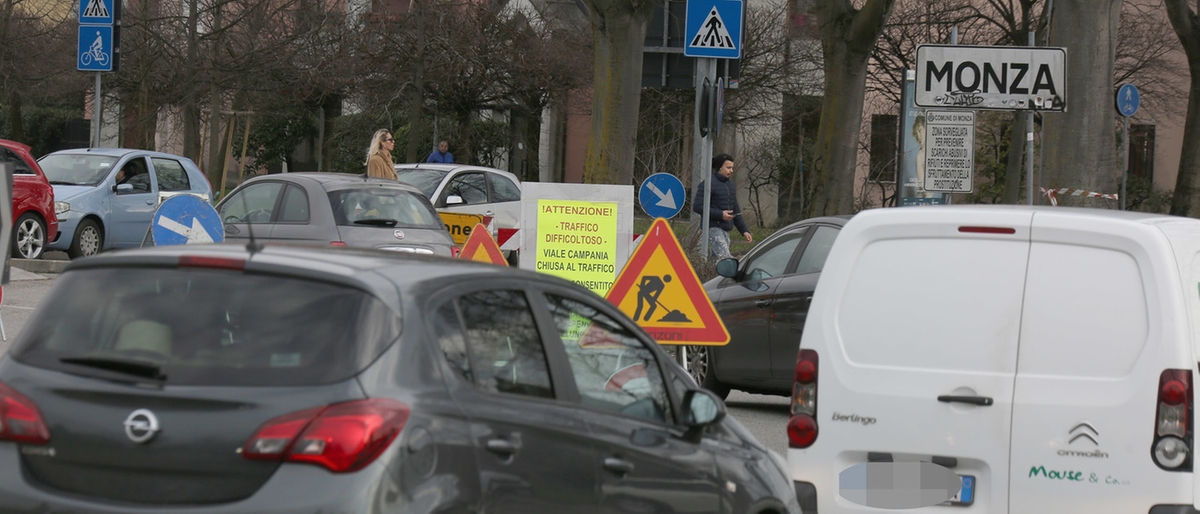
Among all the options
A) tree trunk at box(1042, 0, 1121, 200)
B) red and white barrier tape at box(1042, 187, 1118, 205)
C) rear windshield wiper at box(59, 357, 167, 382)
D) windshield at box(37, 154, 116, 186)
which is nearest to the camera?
rear windshield wiper at box(59, 357, 167, 382)

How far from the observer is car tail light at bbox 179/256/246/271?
13.3 feet

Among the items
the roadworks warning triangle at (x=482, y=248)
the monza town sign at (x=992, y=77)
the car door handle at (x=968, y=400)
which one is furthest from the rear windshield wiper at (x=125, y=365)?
the monza town sign at (x=992, y=77)

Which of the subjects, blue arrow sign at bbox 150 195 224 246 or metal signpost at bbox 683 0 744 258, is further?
metal signpost at bbox 683 0 744 258

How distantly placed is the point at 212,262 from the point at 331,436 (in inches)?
29.4

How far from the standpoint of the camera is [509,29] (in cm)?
3469

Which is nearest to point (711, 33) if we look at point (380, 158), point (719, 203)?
point (719, 203)

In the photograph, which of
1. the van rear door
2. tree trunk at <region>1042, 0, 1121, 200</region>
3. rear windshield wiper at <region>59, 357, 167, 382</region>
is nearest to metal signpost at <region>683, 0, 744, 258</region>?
tree trunk at <region>1042, 0, 1121, 200</region>

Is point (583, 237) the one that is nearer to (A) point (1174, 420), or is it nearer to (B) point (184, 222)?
(B) point (184, 222)

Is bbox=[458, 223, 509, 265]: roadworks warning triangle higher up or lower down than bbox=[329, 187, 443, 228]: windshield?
lower down

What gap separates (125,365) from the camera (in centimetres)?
393

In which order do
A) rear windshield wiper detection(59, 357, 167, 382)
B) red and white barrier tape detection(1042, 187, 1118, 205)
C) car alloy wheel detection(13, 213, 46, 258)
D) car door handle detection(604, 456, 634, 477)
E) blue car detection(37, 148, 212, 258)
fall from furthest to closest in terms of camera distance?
blue car detection(37, 148, 212, 258) < car alloy wheel detection(13, 213, 46, 258) < red and white barrier tape detection(1042, 187, 1118, 205) < car door handle detection(604, 456, 634, 477) < rear windshield wiper detection(59, 357, 167, 382)

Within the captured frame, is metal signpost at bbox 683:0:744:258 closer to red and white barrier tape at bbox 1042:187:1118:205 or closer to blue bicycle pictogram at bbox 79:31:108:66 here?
red and white barrier tape at bbox 1042:187:1118:205

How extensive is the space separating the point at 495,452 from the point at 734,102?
105ft

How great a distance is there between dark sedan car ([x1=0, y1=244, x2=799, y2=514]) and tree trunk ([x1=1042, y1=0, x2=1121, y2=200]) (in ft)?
35.2
